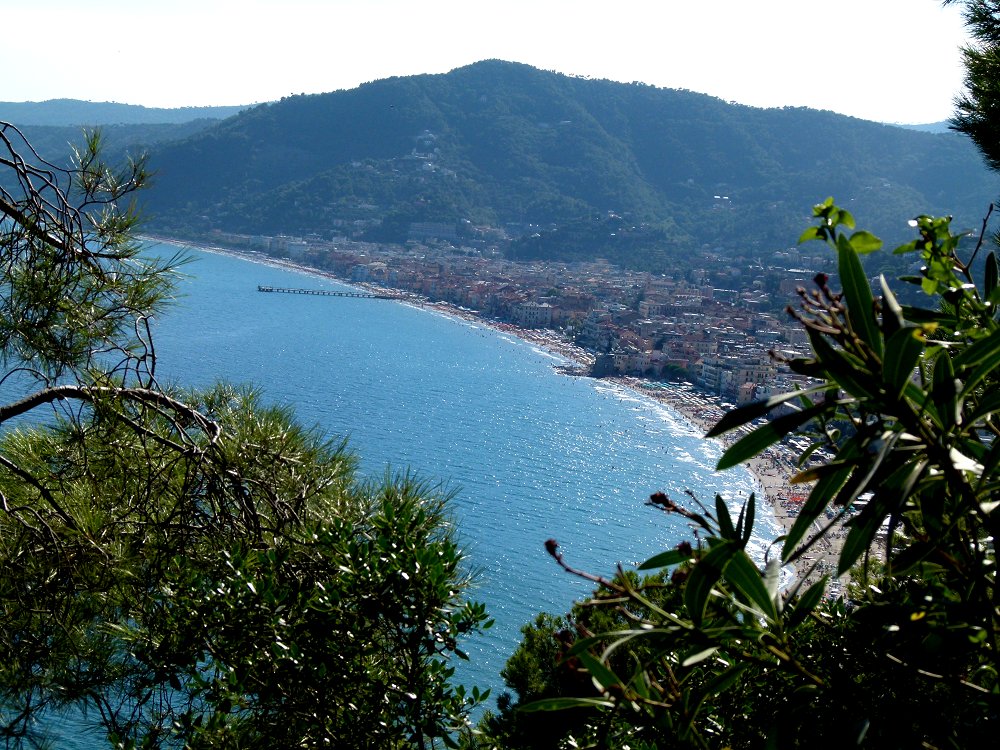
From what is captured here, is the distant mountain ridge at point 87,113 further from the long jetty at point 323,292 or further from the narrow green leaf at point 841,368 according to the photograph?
the narrow green leaf at point 841,368

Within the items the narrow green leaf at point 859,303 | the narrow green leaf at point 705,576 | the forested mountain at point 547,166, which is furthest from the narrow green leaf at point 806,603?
the forested mountain at point 547,166

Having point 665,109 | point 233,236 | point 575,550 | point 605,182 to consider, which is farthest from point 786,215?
point 575,550

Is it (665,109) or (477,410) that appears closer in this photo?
(477,410)

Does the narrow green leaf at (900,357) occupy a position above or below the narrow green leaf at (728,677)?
above

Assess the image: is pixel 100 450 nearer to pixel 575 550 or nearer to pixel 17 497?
pixel 17 497

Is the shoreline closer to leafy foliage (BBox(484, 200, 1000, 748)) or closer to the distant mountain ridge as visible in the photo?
leafy foliage (BBox(484, 200, 1000, 748))

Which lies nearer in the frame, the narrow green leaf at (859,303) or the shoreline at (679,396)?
the narrow green leaf at (859,303)
